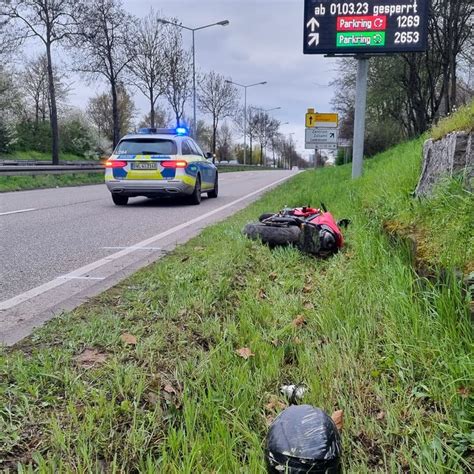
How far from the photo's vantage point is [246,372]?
212 centimetres

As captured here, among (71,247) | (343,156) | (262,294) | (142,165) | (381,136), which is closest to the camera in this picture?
(262,294)

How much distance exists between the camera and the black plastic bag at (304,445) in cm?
148

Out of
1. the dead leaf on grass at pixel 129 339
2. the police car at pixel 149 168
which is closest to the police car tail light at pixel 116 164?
the police car at pixel 149 168

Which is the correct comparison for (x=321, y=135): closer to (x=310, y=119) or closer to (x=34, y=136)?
(x=310, y=119)

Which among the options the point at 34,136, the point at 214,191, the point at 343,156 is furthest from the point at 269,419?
the point at 34,136

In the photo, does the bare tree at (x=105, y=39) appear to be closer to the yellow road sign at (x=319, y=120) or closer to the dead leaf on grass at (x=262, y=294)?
the yellow road sign at (x=319, y=120)

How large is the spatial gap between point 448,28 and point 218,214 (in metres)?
13.3

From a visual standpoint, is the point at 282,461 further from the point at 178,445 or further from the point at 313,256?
the point at 313,256

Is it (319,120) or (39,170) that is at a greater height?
(319,120)

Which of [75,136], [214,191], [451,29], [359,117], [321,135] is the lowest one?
[214,191]

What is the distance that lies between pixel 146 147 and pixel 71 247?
5.12 m

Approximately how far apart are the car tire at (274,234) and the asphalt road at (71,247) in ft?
3.51

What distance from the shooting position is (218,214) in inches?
356

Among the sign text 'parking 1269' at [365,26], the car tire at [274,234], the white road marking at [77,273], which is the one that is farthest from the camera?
the sign text 'parking 1269' at [365,26]
